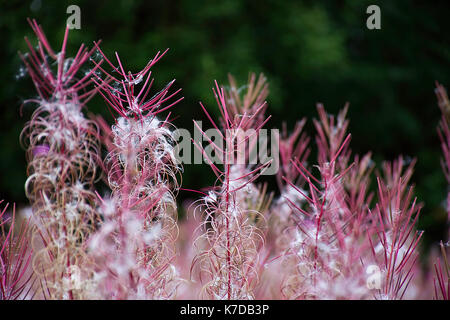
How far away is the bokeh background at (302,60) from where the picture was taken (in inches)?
246

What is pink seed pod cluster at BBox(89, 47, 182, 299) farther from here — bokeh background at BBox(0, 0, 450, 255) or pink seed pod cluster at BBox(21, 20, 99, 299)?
bokeh background at BBox(0, 0, 450, 255)

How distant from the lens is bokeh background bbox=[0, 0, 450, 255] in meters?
6.24

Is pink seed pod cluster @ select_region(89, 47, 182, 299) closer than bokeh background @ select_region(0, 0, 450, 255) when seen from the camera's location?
Yes

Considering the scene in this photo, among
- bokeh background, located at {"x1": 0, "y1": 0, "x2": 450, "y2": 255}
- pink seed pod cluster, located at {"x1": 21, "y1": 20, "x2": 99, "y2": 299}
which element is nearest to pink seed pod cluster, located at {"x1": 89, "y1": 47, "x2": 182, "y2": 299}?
pink seed pod cluster, located at {"x1": 21, "y1": 20, "x2": 99, "y2": 299}

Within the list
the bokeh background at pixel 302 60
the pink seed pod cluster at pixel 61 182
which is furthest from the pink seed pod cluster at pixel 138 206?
the bokeh background at pixel 302 60

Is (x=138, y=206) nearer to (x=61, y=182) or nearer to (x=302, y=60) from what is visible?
(x=61, y=182)

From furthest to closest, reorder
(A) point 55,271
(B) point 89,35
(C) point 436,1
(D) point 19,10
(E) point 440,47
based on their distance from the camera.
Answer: (C) point 436,1 → (E) point 440,47 → (B) point 89,35 → (D) point 19,10 → (A) point 55,271

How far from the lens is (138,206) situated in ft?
4.93

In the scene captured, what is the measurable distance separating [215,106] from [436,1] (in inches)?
170

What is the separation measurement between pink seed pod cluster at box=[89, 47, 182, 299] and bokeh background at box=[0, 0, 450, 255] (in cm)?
460

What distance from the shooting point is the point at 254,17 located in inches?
281

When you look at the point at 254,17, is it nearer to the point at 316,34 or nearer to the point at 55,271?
the point at 316,34

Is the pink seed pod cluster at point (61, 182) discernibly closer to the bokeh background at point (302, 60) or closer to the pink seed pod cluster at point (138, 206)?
the pink seed pod cluster at point (138, 206)

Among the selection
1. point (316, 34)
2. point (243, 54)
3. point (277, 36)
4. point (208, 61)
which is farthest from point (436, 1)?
point (208, 61)
